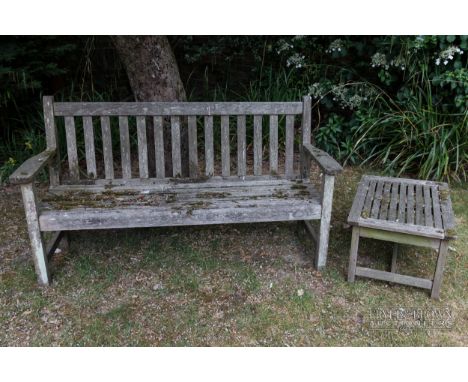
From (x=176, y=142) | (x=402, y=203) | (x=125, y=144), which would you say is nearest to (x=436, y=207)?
(x=402, y=203)

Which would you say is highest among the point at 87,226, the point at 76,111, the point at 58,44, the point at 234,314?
the point at 58,44

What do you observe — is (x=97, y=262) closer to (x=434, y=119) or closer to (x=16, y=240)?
(x=16, y=240)

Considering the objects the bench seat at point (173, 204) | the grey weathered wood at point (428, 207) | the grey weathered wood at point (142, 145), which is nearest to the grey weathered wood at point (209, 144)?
the bench seat at point (173, 204)

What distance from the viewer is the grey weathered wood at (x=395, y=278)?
255 cm

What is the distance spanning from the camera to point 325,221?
8.84 ft

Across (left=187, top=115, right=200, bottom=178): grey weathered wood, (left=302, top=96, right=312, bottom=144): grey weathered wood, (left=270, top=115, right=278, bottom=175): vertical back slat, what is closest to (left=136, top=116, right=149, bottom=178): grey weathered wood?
(left=187, top=115, right=200, bottom=178): grey weathered wood

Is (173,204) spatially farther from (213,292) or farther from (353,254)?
(353,254)

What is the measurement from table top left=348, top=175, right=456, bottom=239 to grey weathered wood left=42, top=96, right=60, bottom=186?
6.20ft

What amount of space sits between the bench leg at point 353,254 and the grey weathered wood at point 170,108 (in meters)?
0.95

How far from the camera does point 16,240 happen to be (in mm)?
3199

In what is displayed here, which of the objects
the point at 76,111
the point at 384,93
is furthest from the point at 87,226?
the point at 384,93

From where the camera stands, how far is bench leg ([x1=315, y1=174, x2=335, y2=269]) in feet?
8.53

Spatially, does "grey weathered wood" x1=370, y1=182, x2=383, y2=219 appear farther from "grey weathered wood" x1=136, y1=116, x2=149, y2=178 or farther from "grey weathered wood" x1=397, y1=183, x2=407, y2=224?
"grey weathered wood" x1=136, y1=116, x2=149, y2=178

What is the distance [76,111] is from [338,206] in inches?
86.1
